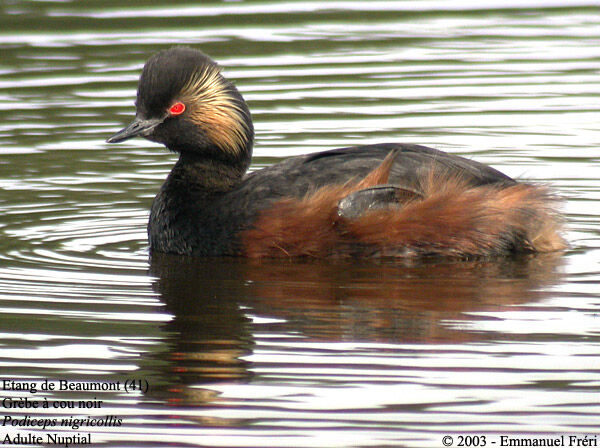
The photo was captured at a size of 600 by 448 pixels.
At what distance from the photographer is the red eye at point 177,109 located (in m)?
9.25

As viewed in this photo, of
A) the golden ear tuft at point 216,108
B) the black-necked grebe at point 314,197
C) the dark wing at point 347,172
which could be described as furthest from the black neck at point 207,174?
the dark wing at point 347,172

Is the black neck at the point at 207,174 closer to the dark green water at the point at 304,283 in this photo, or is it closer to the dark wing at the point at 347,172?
the dark wing at the point at 347,172

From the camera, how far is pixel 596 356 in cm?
671

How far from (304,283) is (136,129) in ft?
5.58

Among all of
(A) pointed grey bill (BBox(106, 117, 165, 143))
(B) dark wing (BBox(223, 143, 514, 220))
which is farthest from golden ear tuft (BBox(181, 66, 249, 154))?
(B) dark wing (BBox(223, 143, 514, 220))

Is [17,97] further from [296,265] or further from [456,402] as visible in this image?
[456,402]

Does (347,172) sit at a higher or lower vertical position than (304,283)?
higher

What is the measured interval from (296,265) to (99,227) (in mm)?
1923

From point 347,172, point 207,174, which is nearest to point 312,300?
point 347,172

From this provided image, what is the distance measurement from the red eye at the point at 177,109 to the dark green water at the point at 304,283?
972 mm

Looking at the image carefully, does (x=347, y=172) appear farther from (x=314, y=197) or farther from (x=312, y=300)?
(x=312, y=300)

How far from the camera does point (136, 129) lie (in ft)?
30.1

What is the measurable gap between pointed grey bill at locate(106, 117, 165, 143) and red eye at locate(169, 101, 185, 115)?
82 millimetres

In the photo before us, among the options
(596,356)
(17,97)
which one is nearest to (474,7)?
(17,97)
